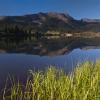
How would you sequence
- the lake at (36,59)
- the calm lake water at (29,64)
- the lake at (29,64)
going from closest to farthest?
1. the lake at (29,64)
2. the calm lake water at (29,64)
3. the lake at (36,59)

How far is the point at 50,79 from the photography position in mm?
10359

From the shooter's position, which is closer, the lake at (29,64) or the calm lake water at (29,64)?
the lake at (29,64)

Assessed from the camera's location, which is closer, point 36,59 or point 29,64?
point 29,64

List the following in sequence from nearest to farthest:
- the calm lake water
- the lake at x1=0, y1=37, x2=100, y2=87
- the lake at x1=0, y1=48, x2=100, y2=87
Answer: the lake at x1=0, y1=48, x2=100, y2=87 < the calm lake water < the lake at x1=0, y1=37, x2=100, y2=87

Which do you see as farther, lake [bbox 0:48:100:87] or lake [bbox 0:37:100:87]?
lake [bbox 0:37:100:87]

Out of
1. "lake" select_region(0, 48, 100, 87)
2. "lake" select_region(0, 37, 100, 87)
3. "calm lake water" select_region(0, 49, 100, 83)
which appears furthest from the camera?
"lake" select_region(0, 37, 100, 87)

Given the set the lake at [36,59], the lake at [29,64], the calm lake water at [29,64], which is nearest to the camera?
the lake at [29,64]

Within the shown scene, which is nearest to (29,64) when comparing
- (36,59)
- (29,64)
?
(29,64)

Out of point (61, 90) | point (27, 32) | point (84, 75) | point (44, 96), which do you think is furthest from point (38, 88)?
point (27, 32)

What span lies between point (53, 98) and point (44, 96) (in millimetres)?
335

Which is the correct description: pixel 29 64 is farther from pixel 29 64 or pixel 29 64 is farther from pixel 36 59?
pixel 36 59

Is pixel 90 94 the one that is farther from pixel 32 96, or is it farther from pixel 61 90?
pixel 32 96

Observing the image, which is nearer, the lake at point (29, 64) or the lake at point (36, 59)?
the lake at point (29, 64)

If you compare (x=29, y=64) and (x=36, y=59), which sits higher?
(x=29, y=64)
